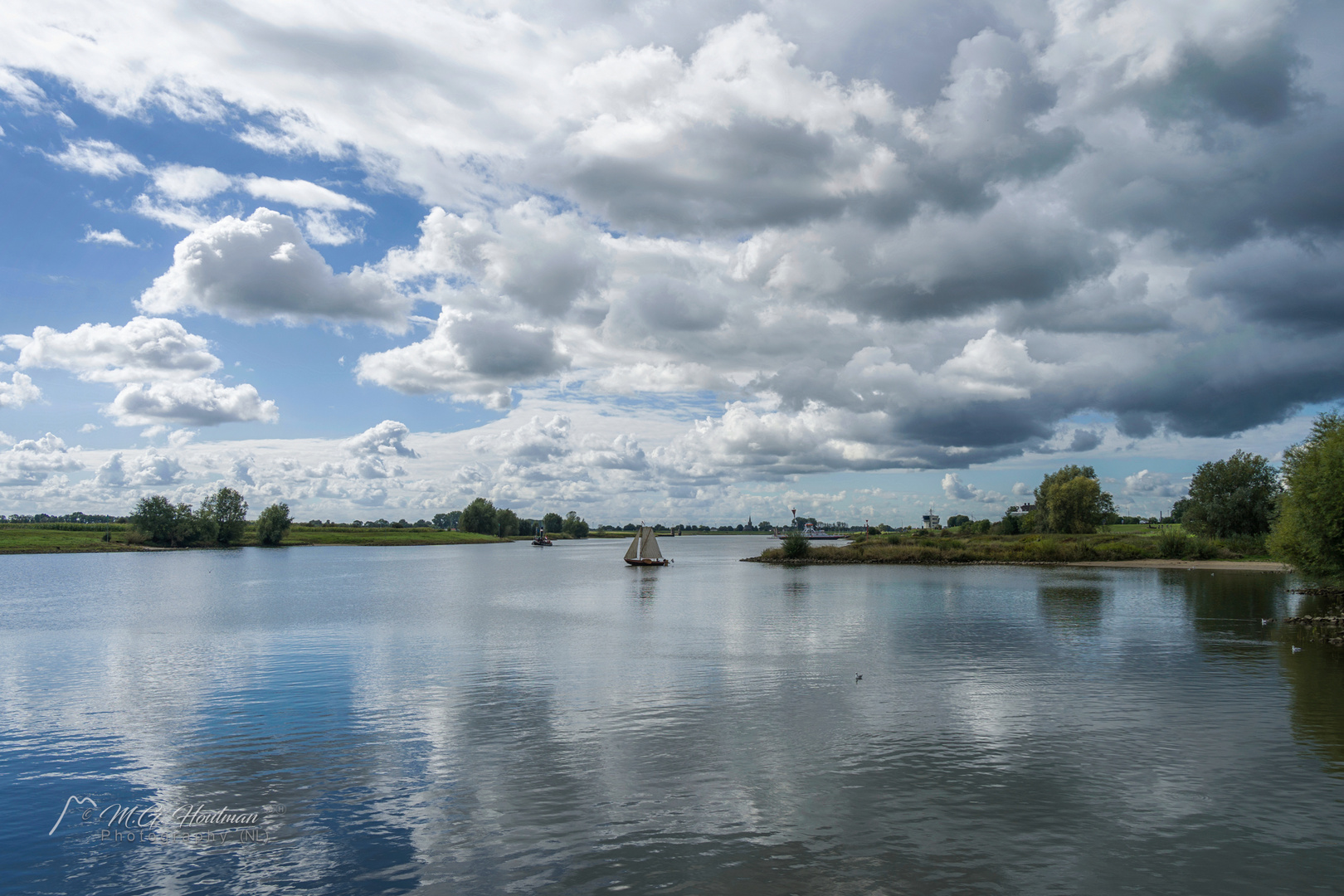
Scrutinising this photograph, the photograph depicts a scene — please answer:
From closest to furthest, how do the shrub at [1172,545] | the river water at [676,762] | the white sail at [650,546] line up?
the river water at [676,762] < the shrub at [1172,545] < the white sail at [650,546]

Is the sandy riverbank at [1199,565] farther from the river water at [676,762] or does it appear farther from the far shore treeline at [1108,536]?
the river water at [676,762]

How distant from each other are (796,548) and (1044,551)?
1692 inches

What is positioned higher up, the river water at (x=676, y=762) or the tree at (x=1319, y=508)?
the tree at (x=1319, y=508)

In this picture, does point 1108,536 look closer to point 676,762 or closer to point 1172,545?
point 1172,545

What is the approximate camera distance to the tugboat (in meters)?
133

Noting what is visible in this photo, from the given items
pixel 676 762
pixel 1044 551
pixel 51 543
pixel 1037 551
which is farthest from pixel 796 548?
pixel 51 543

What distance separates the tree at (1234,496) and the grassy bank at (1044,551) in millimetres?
5457

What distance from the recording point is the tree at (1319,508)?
47.1 m

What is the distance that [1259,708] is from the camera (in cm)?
2516

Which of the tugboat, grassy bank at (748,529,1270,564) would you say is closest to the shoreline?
grassy bank at (748,529,1270,564)

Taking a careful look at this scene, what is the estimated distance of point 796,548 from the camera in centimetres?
13525

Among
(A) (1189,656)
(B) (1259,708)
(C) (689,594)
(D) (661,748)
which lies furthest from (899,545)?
(D) (661,748)

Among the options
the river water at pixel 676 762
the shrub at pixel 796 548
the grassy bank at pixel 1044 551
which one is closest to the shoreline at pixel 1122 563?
the grassy bank at pixel 1044 551

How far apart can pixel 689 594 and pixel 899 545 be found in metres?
73.7
